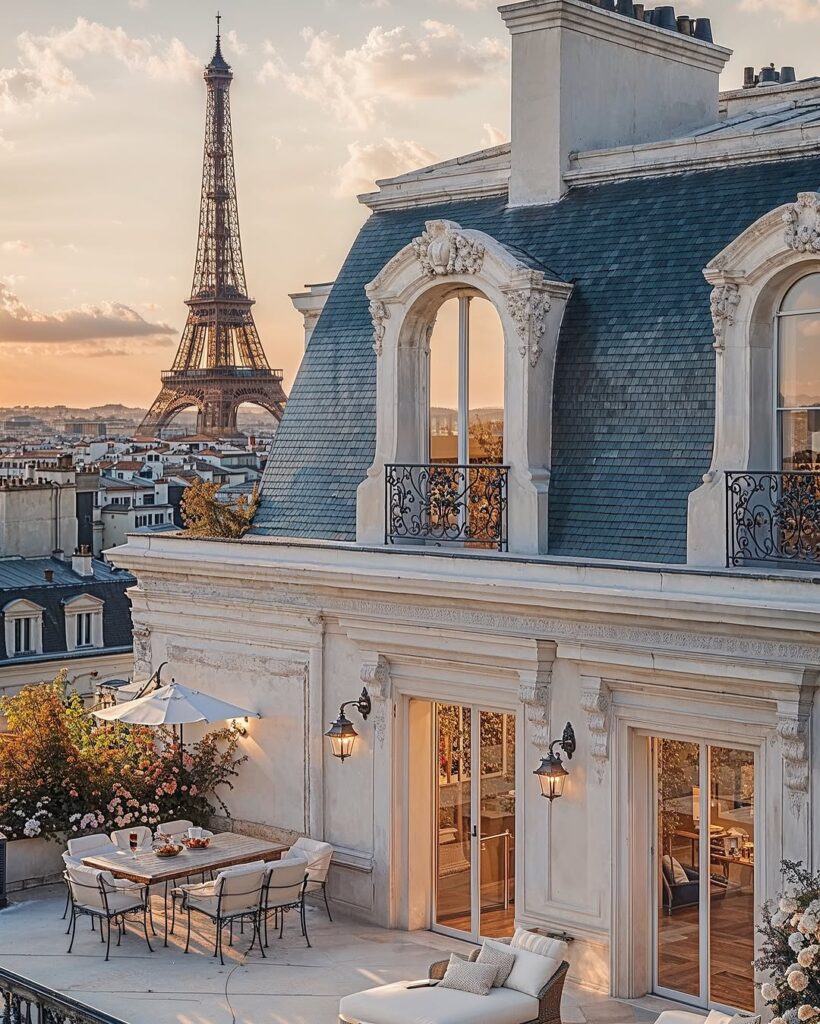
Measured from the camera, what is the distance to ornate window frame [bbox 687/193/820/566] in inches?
484

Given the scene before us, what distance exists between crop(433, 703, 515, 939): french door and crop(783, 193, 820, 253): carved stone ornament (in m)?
4.72

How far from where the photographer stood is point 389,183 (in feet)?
54.4

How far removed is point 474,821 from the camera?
46.4ft

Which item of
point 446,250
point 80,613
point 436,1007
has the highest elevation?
point 446,250

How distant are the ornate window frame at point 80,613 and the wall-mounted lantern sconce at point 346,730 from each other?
959 inches

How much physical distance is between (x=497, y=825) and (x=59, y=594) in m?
25.9

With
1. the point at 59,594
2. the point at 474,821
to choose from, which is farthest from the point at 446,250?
the point at 59,594

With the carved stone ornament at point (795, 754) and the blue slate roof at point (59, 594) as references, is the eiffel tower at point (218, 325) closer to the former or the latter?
the blue slate roof at point (59, 594)

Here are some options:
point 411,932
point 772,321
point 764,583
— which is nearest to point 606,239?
point 772,321

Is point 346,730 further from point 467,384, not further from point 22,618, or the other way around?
point 22,618

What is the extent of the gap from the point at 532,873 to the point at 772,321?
5.00 metres

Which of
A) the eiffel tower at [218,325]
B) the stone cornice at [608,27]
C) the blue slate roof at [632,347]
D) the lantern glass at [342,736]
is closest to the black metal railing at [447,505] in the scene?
the blue slate roof at [632,347]

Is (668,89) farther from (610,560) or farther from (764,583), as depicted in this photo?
(764,583)

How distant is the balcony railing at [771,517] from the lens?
1202 cm
